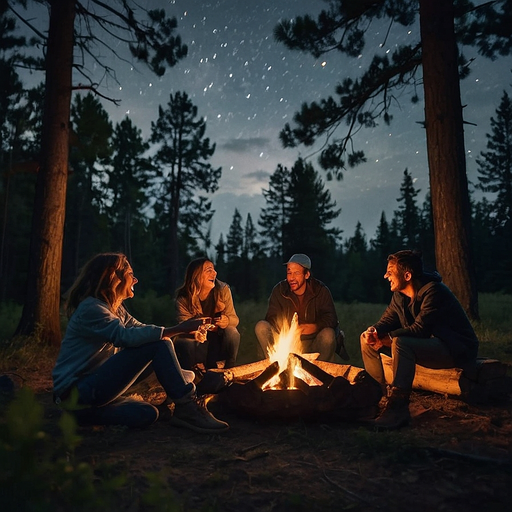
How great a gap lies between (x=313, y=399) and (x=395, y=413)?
755 mm

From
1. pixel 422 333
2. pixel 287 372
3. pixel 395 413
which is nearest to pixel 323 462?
pixel 395 413

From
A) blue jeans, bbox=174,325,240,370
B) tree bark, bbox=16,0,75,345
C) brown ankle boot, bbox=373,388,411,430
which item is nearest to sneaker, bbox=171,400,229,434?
brown ankle boot, bbox=373,388,411,430

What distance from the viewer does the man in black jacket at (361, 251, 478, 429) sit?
14.2 feet

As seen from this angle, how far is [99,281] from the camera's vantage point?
3855 mm

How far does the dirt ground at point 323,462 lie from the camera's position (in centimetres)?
265

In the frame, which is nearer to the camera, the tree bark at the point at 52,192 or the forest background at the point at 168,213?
the tree bark at the point at 52,192

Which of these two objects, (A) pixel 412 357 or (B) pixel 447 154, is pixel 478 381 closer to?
(A) pixel 412 357

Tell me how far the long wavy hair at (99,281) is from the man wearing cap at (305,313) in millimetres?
2317

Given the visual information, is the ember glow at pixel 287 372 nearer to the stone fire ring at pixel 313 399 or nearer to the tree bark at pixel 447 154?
the stone fire ring at pixel 313 399

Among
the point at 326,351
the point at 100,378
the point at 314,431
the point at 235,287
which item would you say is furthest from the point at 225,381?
the point at 235,287

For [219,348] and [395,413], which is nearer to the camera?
[395,413]

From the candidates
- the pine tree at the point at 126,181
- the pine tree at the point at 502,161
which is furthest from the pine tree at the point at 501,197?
the pine tree at the point at 126,181

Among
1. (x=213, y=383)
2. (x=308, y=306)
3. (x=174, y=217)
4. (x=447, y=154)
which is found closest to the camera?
(x=213, y=383)

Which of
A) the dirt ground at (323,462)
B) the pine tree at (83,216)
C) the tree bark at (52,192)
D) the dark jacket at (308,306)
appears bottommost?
the dirt ground at (323,462)
